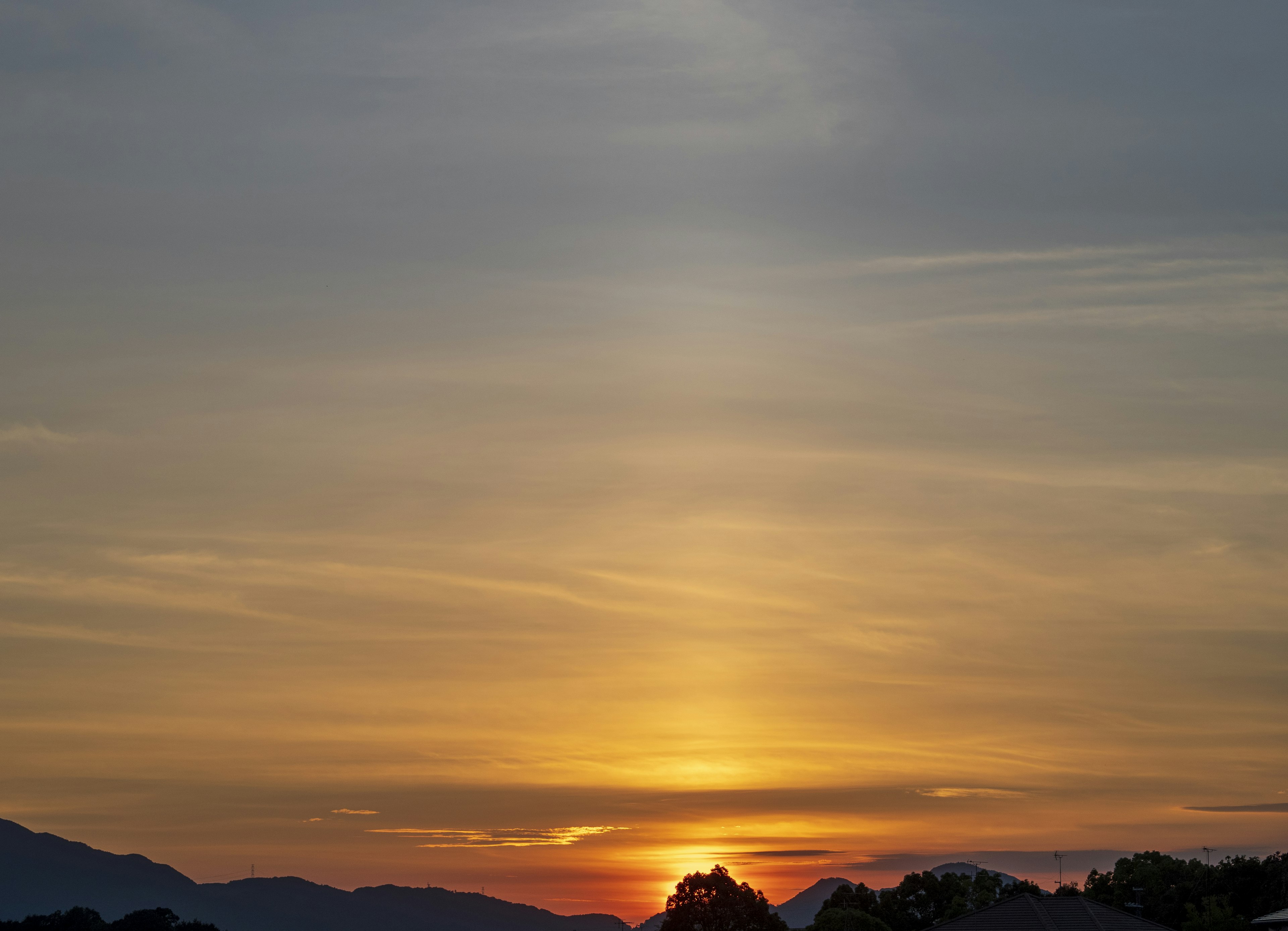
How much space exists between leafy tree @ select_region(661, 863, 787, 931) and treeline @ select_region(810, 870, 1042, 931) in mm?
7943

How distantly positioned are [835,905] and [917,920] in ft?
32.7

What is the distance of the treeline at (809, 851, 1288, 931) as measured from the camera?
131m

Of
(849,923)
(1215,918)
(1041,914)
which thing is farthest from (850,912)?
(1041,914)

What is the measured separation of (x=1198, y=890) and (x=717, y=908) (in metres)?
48.6

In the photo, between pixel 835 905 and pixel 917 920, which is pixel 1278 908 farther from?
pixel 835 905

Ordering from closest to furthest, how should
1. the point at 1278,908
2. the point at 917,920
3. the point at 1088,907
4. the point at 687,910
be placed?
1. the point at 1088,907
2. the point at 1278,908
3. the point at 917,920
4. the point at 687,910

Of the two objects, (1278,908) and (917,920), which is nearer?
(1278,908)

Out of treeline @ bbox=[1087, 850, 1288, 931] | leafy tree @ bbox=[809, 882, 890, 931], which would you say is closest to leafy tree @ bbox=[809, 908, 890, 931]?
leafy tree @ bbox=[809, 882, 890, 931]

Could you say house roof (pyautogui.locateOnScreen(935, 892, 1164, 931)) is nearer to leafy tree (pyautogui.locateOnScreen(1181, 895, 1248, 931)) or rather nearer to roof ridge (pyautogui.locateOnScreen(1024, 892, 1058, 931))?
roof ridge (pyautogui.locateOnScreen(1024, 892, 1058, 931))

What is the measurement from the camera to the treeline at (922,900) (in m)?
138

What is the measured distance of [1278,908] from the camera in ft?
431

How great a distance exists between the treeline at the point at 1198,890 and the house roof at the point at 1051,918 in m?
37.5

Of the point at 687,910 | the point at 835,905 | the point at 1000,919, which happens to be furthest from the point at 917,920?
the point at 1000,919

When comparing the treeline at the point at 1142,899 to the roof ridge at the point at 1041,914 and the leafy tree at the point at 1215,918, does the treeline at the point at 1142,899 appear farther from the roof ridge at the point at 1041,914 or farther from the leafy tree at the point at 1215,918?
the roof ridge at the point at 1041,914
